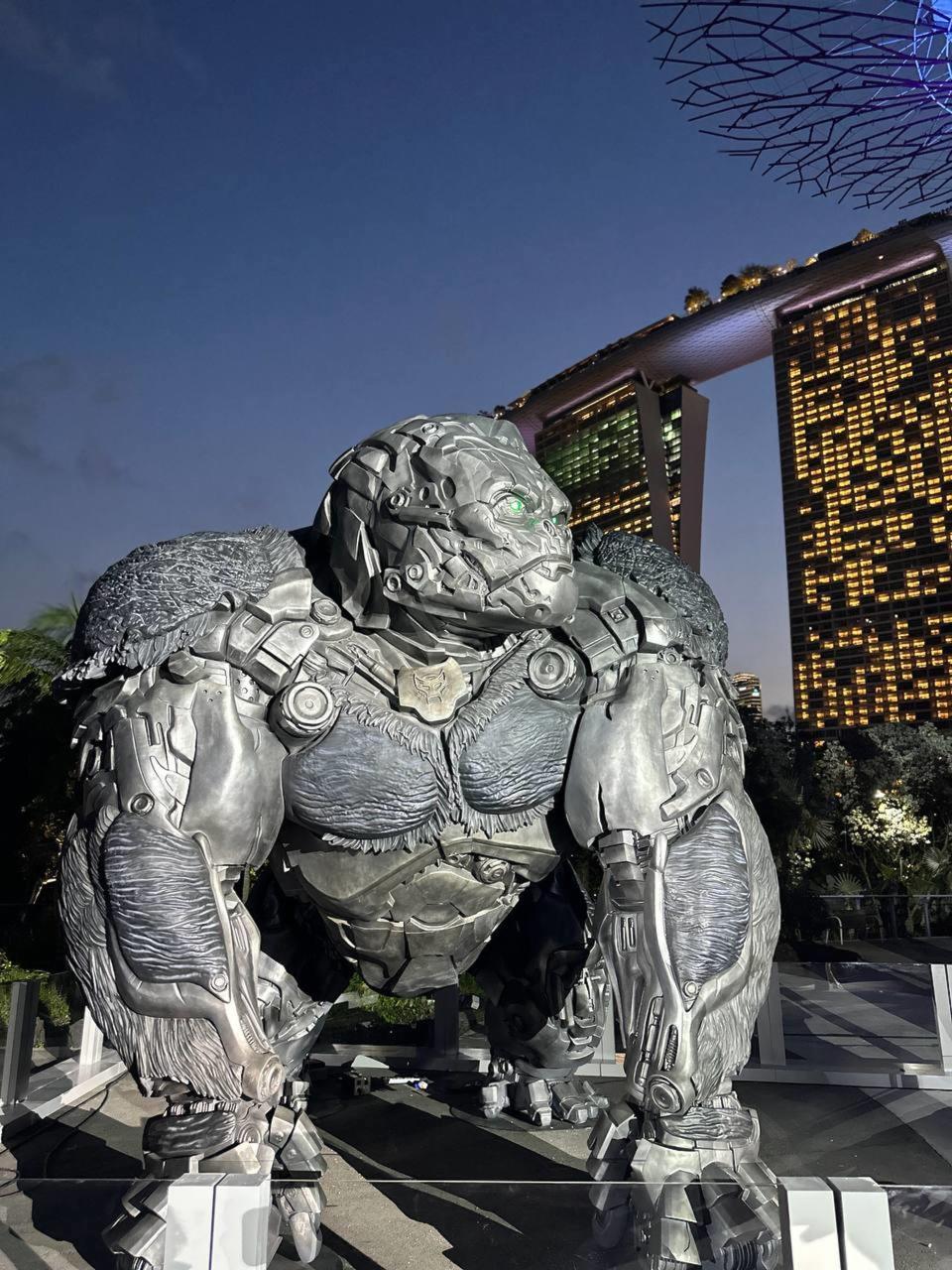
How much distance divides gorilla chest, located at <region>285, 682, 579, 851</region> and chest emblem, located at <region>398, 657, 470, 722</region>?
0.03 m

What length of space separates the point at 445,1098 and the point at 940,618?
2392 centimetres

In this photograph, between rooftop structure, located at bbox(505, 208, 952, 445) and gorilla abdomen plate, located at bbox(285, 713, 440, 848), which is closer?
gorilla abdomen plate, located at bbox(285, 713, 440, 848)

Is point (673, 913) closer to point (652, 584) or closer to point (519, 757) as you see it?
point (519, 757)

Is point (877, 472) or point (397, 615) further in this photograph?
point (877, 472)

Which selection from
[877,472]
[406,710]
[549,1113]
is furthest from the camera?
[877,472]

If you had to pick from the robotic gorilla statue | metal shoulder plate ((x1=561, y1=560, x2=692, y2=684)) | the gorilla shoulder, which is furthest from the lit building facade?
the robotic gorilla statue

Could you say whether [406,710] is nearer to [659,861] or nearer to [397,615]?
[397,615]

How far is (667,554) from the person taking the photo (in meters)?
3.36

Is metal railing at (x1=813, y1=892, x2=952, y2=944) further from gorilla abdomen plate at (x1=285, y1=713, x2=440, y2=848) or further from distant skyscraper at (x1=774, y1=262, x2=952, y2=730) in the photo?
distant skyscraper at (x1=774, y1=262, x2=952, y2=730)

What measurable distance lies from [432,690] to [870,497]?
27.6 metres

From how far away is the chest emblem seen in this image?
280cm

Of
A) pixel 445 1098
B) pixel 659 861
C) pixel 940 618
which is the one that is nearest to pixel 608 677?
pixel 659 861

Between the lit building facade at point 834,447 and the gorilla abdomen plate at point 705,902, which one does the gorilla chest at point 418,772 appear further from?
the lit building facade at point 834,447

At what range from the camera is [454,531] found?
8.74 feet
